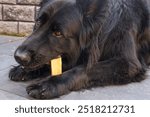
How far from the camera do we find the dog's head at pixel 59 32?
234 cm

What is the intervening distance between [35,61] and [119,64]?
2.26 feet

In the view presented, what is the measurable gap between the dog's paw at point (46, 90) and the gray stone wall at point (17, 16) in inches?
89.7

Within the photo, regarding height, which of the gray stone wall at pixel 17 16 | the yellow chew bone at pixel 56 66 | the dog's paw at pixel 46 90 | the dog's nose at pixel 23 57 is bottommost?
the gray stone wall at pixel 17 16

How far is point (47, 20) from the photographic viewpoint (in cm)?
242

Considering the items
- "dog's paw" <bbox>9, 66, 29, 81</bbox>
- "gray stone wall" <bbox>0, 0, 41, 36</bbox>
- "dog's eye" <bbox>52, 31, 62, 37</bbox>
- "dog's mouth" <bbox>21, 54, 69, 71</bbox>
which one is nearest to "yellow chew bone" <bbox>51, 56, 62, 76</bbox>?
"dog's mouth" <bbox>21, 54, 69, 71</bbox>

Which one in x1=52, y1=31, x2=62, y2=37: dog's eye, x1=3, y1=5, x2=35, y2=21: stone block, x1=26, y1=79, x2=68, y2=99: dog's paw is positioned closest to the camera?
x1=26, y1=79, x2=68, y2=99: dog's paw

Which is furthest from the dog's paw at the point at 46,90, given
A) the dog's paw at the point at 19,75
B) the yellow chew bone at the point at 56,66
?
the dog's paw at the point at 19,75

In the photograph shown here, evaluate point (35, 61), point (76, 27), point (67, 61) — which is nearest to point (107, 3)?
point (76, 27)

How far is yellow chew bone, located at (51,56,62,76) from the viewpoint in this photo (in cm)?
246

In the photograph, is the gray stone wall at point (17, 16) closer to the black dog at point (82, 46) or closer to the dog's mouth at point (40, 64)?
the black dog at point (82, 46)

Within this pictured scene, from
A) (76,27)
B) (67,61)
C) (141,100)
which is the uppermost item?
(76,27)

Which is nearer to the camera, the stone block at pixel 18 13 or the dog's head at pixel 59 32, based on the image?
the dog's head at pixel 59 32

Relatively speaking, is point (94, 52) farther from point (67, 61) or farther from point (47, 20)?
point (47, 20)

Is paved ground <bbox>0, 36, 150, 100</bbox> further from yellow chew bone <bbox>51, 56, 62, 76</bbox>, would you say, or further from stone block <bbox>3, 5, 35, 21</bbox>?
stone block <bbox>3, 5, 35, 21</bbox>
